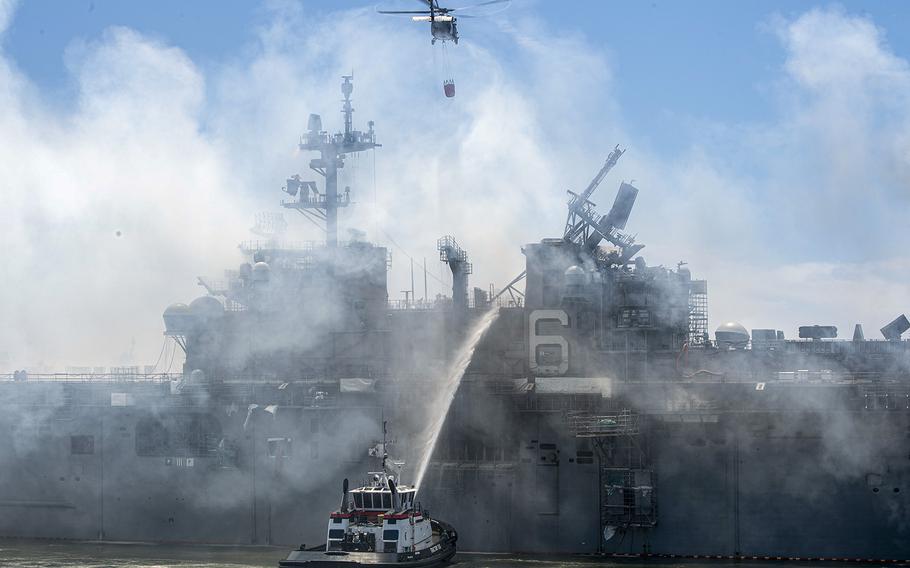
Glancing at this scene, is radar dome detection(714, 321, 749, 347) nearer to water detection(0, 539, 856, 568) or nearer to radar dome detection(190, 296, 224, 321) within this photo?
water detection(0, 539, 856, 568)

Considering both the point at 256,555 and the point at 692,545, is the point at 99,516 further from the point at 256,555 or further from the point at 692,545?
the point at 692,545

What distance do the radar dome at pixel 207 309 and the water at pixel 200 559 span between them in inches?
482

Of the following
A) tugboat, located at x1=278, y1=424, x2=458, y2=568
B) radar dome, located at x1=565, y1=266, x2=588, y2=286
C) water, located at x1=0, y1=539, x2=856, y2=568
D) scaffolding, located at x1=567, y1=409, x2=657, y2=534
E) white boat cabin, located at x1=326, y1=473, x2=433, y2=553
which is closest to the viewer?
tugboat, located at x1=278, y1=424, x2=458, y2=568

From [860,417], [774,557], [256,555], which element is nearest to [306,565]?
[256,555]

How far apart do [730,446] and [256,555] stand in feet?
63.2

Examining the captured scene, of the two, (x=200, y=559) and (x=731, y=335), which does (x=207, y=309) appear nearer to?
(x=200, y=559)

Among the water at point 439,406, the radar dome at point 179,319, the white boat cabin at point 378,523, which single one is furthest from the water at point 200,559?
the radar dome at point 179,319

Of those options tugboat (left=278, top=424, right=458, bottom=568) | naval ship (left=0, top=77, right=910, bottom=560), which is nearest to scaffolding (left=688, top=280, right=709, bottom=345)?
naval ship (left=0, top=77, right=910, bottom=560)

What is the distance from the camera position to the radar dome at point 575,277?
47.5 meters

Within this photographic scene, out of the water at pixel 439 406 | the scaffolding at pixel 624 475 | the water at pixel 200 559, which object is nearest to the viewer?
the water at pixel 200 559

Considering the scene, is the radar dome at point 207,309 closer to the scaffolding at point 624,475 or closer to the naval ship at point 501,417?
the naval ship at point 501,417

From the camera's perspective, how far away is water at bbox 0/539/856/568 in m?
38.4

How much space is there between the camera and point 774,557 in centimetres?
3922

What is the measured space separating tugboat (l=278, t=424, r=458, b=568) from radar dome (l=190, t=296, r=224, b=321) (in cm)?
1917
